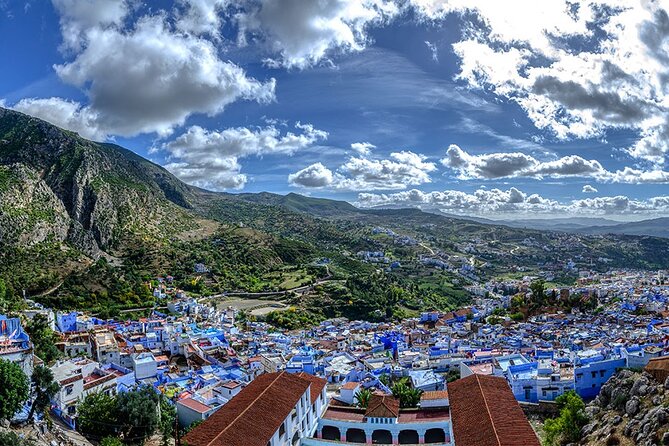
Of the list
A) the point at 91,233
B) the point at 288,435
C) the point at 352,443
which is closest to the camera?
the point at 288,435

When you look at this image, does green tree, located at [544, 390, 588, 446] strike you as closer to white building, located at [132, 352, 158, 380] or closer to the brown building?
the brown building

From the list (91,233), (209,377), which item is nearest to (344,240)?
(91,233)

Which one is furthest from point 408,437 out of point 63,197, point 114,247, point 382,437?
point 63,197

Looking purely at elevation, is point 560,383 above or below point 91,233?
below

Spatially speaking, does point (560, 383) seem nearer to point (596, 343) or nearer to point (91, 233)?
point (596, 343)

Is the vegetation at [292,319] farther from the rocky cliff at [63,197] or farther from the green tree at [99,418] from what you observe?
the green tree at [99,418]

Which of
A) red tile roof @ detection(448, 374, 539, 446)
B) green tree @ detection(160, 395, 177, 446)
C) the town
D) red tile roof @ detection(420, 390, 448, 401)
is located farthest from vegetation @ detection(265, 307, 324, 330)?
red tile roof @ detection(448, 374, 539, 446)

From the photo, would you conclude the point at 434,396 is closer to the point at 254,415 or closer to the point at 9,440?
the point at 254,415
